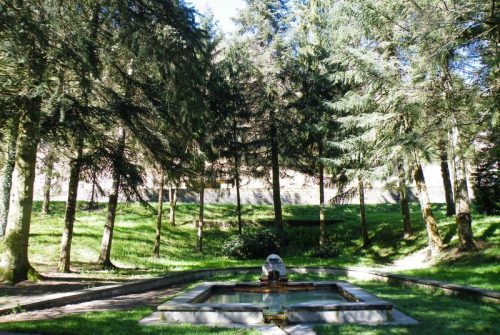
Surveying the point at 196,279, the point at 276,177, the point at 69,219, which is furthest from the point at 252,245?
the point at 69,219

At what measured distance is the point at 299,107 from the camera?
23.2 meters

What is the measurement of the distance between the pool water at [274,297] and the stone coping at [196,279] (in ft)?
6.91

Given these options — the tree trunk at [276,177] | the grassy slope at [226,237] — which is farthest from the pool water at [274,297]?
the tree trunk at [276,177]

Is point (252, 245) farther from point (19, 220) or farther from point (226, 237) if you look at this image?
point (19, 220)

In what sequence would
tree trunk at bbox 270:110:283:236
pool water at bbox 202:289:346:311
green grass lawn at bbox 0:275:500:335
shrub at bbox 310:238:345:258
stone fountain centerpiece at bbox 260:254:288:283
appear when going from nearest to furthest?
green grass lawn at bbox 0:275:500:335, pool water at bbox 202:289:346:311, stone fountain centerpiece at bbox 260:254:288:283, shrub at bbox 310:238:345:258, tree trunk at bbox 270:110:283:236

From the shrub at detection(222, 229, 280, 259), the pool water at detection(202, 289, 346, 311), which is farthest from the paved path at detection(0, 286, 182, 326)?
the shrub at detection(222, 229, 280, 259)

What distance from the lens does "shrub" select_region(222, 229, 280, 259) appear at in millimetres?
21875

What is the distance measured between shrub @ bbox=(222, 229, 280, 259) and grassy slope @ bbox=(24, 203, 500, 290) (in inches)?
30.1

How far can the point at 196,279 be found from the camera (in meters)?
14.9

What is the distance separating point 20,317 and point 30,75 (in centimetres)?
462

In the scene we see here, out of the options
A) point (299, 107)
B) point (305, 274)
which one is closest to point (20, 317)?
point (305, 274)

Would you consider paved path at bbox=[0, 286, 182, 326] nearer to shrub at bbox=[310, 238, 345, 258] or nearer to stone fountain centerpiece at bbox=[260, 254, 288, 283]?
stone fountain centerpiece at bbox=[260, 254, 288, 283]

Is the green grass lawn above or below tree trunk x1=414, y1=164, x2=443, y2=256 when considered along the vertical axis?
below

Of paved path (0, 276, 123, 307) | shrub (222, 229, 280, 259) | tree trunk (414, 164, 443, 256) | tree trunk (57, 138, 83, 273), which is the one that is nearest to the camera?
paved path (0, 276, 123, 307)
